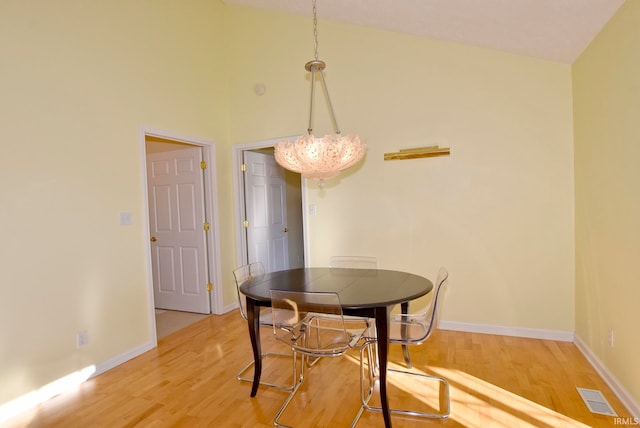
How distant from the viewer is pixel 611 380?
7.57ft

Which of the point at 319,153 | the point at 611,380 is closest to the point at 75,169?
the point at 319,153

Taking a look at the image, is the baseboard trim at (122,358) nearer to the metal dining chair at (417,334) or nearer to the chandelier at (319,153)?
the metal dining chair at (417,334)

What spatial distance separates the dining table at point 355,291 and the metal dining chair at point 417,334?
109 millimetres

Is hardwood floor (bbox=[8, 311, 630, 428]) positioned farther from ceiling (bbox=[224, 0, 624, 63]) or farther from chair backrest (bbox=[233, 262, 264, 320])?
ceiling (bbox=[224, 0, 624, 63])

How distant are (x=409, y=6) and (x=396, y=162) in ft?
4.46

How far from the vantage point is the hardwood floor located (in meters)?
2.10

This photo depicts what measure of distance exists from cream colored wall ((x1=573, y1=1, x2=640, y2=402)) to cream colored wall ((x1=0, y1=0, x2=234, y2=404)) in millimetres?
3579

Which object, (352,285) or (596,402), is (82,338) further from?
(596,402)

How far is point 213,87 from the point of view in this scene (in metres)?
4.14

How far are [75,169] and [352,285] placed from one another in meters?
2.25

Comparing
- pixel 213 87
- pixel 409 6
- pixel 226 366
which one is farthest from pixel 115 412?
pixel 409 6

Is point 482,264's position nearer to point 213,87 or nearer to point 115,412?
point 115,412

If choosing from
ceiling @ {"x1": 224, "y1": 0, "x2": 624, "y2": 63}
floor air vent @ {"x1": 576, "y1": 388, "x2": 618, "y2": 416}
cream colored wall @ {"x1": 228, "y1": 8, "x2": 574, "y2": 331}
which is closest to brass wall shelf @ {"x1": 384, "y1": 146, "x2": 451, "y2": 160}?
cream colored wall @ {"x1": 228, "y1": 8, "x2": 574, "y2": 331}

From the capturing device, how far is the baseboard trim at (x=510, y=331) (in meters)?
3.11
